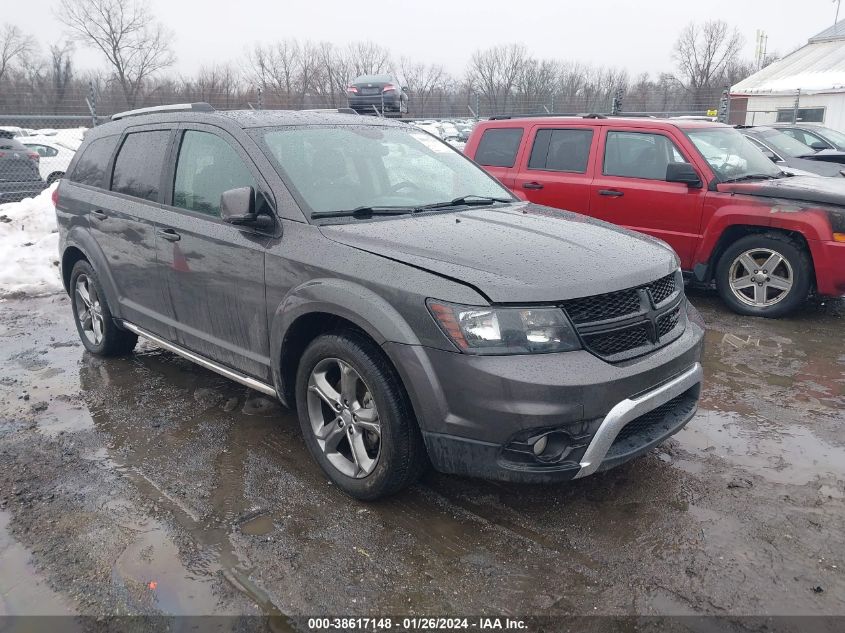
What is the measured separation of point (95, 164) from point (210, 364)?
7.07ft

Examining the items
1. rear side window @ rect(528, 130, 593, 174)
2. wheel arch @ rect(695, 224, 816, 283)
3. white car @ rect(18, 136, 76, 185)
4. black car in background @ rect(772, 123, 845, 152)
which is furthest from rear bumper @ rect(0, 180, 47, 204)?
black car in background @ rect(772, 123, 845, 152)

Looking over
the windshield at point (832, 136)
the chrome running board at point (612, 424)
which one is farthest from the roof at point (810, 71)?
the chrome running board at point (612, 424)

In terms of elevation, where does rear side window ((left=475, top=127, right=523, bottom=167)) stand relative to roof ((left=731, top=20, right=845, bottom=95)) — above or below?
below

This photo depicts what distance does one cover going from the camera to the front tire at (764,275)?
5934 millimetres

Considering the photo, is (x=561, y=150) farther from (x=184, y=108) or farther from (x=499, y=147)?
(x=184, y=108)

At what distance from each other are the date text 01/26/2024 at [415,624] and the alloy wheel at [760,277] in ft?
16.0

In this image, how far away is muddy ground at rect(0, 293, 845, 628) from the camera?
101 inches

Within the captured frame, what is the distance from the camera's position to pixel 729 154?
667 centimetres

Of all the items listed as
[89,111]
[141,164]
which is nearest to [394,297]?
[141,164]

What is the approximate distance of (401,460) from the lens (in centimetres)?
295

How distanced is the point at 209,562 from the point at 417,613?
936 mm

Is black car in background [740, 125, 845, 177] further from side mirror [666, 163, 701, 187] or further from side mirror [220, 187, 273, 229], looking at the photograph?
side mirror [220, 187, 273, 229]

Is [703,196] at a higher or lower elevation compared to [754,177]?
lower

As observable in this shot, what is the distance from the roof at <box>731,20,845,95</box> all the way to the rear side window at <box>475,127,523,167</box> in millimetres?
24613
